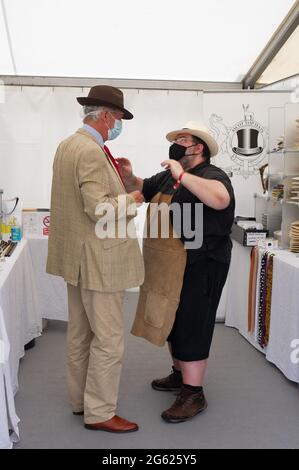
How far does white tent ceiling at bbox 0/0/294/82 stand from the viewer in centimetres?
412

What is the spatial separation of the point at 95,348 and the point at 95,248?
0.45 metres

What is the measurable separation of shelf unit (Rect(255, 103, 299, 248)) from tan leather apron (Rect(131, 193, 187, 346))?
1.22 metres

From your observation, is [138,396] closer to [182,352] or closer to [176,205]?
[182,352]

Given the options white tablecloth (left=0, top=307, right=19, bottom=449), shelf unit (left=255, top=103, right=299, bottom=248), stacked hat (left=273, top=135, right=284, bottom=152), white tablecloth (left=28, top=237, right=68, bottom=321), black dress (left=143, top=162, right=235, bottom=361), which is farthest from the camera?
white tablecloth (left=28, top=237, right=68, bottom=321)

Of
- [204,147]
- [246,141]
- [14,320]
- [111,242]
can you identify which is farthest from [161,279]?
[246,141]

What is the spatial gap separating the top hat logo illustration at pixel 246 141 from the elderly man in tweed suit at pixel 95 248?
2035 mm

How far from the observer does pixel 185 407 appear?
250cm

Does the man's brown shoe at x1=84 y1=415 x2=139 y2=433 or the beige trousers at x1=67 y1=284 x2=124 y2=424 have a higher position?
the beige trousers at x1=67 y1=284 x2=124 y2=424

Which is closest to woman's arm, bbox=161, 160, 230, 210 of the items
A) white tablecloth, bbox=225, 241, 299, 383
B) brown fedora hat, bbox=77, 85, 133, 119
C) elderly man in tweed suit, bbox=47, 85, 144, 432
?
elderly man in tweed suit, bbox=47, 85, 144, 432

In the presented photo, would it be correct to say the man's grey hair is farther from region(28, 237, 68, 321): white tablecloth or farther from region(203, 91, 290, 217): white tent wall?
region(203, 91, 290, 217): white tent wall

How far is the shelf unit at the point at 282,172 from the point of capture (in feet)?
11.3

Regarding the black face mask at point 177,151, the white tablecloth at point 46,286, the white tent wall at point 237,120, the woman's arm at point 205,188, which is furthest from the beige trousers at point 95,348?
the white tent wall at point 237,120

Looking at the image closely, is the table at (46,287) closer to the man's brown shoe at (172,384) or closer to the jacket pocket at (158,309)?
the man's brown shoe at (172,384)
